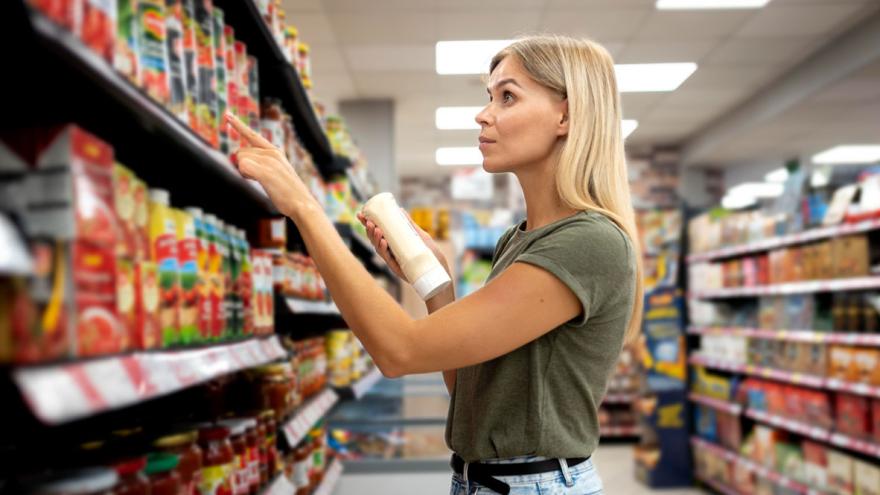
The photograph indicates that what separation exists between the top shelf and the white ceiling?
6.81ft

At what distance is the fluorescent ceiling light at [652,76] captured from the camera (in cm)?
703

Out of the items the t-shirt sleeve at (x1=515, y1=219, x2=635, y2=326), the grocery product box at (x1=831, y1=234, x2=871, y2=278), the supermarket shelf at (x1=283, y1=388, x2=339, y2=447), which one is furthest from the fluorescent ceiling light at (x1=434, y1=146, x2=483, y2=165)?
the t-shirt sleeve at (x1=515, y1=219, x2=635, y2=326)

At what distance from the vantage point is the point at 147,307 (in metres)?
1.18

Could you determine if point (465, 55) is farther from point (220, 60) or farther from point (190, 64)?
point (190, 64)

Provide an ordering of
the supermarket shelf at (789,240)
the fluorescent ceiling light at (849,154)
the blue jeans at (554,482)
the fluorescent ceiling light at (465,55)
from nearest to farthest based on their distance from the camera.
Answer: the blue jeans at (554,482)
the supermarket shelf at (789,240)
the fluorescent ceiling light at (465,55)
the fluorescent ceiling light at (849,154)

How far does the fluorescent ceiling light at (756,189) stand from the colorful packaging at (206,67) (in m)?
10.3

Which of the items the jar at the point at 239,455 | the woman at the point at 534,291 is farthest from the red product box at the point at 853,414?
the jar at the point at 239,455

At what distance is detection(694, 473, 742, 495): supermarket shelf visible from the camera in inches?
231

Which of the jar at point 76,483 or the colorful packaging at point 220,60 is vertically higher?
the colorful packaging at point 220,60

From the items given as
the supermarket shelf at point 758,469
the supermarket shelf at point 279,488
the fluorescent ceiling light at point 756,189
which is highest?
the fluorescent ceiling light at point 756,189

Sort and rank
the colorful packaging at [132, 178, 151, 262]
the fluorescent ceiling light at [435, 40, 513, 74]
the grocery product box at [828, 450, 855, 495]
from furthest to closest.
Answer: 1. the fluorescent ceiling light at [435, 40, 513, 74]
2. the grocery product box at [828, 450, 855, 495]
3. the colorful packaging at [132, 178, 151, 262]

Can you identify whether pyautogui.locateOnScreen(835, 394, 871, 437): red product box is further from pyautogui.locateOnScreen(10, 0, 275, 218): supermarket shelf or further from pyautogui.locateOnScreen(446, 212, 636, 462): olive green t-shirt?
pyautogui.locateOnScreen(10, 0, 275, 218): supermarket shelf

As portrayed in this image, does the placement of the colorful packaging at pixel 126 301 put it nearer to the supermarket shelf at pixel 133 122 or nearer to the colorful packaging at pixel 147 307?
the colorful packaging at pixel 147 307

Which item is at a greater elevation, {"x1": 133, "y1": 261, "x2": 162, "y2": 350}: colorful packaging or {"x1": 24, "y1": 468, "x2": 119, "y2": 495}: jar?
{"x1": 133, "y1": 261, "x2": 162, "y2": 350}: colorful packaging
